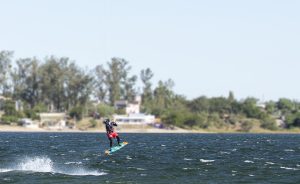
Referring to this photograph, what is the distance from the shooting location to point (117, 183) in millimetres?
43625

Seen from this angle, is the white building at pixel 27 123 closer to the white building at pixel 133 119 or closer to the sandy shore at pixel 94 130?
the sandy shore at pixel 94 130

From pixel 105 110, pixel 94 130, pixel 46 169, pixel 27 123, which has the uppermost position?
pixel 105 110

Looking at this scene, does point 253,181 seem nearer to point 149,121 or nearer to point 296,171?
point 296,171

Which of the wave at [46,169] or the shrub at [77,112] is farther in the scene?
the shrub at [77,112]

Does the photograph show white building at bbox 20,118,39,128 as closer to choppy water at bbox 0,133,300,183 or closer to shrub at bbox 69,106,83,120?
shrub at bbox 69,106,83,120

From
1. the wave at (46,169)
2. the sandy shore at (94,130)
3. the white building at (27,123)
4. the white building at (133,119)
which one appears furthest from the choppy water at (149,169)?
the white building at (133,119)

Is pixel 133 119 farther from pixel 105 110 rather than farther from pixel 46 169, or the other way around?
pixel 46 169

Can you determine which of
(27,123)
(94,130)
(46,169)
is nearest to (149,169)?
(46,169)

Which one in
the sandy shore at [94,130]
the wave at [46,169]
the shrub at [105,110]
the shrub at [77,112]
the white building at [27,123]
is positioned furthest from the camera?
the shrub at [105,110]

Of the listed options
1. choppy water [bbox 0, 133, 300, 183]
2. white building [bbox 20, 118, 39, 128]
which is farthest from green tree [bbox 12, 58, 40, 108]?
choppy water [bbox 0, 133, 300, 183]

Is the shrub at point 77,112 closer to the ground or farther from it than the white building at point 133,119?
farther from it

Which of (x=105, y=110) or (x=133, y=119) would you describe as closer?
(x=105, y=110)

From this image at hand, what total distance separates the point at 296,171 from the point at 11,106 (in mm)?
136040

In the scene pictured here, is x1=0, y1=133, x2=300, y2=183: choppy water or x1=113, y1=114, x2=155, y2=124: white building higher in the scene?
x1=113, y1=114, x2=155, y2=124: white building
